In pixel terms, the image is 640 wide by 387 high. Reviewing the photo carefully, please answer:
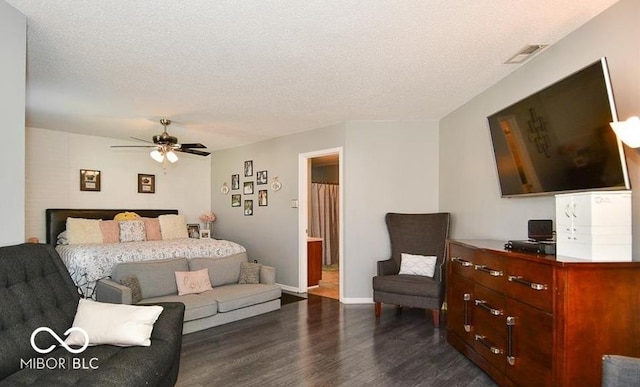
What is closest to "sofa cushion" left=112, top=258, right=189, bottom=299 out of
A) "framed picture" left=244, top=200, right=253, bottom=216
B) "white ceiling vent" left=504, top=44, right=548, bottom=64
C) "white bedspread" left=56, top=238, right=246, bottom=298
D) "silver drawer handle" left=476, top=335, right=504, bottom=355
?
"white bedspread" left=56, top=238, right=246, bottom=298

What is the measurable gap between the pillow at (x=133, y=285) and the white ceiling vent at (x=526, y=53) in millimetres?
4114

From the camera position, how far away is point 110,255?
4.23 metres

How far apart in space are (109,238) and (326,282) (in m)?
3.53

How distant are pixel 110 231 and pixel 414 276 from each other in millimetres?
4482

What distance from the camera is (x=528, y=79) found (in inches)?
118

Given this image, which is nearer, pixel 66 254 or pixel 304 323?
pixel 304 323

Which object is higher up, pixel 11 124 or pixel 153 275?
pixel 11 124

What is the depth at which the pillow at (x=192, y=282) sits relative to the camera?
404cm

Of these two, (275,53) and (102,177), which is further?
(102,177)

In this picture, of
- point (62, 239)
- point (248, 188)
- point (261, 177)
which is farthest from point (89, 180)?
point (261, 177)

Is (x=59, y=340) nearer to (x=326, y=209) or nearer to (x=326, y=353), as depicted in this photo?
(x=326, y=353)

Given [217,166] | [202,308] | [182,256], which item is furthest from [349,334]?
[217,166]

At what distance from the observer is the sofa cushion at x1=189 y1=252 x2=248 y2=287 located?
171 inches

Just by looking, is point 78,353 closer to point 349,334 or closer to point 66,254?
point 349,334
